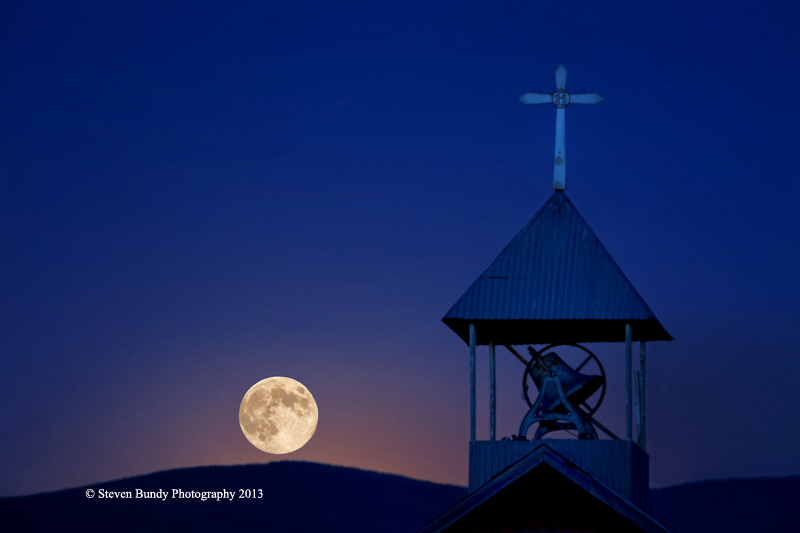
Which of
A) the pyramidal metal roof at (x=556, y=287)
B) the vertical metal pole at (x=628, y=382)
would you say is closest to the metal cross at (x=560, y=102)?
the pyramidal metal roof at (x=556, y=287)

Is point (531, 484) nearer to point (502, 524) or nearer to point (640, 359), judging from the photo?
point (502, 524)

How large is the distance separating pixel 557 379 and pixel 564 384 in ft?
0.54

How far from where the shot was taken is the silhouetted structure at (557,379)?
59.2 ft

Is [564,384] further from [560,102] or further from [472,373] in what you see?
[560,102]

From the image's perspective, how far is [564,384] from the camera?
66.4 ft

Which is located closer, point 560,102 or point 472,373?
point 472,373

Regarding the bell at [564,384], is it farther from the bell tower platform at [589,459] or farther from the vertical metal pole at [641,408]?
the bell tower platform at [589,459]

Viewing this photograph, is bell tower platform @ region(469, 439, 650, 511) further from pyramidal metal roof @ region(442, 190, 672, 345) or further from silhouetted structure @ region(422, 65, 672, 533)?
pyramidal metal roof @ region(442, 190, 672, 345)

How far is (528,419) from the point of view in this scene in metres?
20.1

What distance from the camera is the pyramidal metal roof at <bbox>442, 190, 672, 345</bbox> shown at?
1988 cm

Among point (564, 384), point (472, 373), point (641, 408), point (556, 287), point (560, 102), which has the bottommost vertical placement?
point (641, 408)

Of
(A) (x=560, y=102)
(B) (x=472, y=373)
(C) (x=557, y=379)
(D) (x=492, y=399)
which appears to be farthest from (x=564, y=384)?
(A) (x=560, y=102)

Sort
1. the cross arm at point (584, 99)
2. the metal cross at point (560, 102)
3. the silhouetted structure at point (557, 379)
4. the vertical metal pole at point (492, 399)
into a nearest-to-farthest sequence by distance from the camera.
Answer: the silhouetted structure at point (557, 379), the vertical metal pole at point (492, 399), the metal cross at point (560, 102), the cross arm at point (584, 99)

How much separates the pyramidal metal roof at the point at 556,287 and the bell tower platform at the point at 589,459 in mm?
2364
